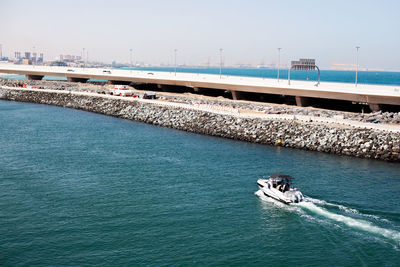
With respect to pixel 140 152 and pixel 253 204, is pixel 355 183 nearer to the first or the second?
pixel 253 204

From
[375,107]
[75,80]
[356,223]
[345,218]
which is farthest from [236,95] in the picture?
[75,80]

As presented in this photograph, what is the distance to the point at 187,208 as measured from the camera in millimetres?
27375

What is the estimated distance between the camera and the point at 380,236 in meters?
23.4

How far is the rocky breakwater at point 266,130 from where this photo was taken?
136 ft

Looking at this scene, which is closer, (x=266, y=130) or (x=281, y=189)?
(x=281, y=189)

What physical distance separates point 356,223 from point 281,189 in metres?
5.94

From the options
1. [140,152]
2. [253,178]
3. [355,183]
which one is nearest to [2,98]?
[140,152]

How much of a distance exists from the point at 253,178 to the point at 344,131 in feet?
51.6

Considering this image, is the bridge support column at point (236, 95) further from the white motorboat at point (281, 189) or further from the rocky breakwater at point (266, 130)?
the white motorboat at point (281, 189)

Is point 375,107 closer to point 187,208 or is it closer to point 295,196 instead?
point 295,196

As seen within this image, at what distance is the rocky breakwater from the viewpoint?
136 ft

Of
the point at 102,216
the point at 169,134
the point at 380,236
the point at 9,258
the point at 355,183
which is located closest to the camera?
the point at 9,258

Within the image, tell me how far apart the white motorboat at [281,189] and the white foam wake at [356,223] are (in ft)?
3.01

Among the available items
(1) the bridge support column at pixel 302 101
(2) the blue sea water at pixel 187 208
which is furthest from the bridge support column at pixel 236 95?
(2) the blue sea water at pixel 187 208
